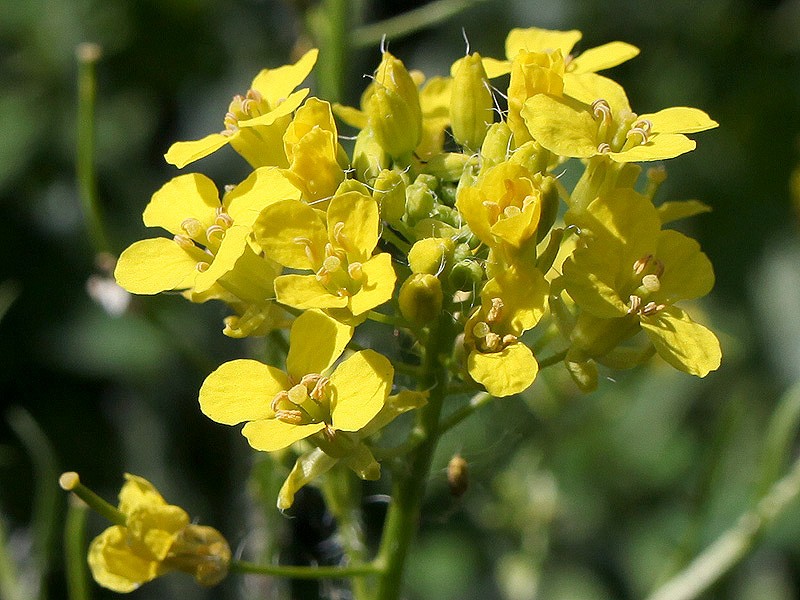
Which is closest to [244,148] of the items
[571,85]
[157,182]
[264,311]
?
[264,311]

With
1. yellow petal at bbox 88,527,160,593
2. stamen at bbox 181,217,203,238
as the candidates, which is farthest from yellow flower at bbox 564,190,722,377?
yellow petal at bbox 88,527,160,593

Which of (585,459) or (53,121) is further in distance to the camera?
(53,121)

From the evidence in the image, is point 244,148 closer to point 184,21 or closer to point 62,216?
point 62,216

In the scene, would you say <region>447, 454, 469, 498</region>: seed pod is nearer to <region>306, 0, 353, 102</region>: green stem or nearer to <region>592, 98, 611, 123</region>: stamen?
<region>592, 98, 611, 123</region>: stamen

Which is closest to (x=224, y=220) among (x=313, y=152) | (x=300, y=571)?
(x=313, y=152)

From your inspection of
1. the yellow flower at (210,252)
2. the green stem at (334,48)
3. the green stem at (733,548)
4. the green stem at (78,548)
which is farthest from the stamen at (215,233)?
the green stem at (733,548)

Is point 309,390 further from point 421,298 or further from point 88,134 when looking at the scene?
point 88,134
